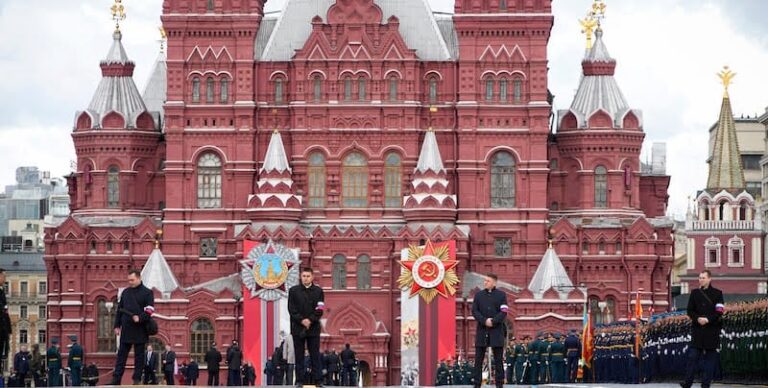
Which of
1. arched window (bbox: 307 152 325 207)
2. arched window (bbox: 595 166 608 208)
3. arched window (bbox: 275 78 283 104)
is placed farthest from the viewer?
arched window (bbox: 595 166 608 208)

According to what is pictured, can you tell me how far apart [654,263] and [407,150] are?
11830 millimetres

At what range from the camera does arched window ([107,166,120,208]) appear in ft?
335

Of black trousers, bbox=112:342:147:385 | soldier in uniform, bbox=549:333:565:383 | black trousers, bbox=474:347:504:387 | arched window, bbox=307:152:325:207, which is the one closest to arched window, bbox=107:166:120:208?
arched window, bbox=307:152:325:207

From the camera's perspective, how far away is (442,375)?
83188 millimetres

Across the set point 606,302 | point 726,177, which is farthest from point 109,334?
point 726,177

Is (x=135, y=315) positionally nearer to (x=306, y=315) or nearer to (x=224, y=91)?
(x=306, y=315)

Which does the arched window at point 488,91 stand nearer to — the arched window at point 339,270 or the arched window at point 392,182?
the arched window at point 392,182

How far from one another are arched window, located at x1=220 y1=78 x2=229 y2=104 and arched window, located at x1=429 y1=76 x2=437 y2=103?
29.2ft

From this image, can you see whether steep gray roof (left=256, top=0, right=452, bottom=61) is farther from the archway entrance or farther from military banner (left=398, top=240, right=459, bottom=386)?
the archway entrance

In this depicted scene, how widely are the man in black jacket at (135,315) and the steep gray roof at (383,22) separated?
54.7m

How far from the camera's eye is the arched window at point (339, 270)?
9694 centimetres

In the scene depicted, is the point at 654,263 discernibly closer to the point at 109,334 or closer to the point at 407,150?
the point at 407,150

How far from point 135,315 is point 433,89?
55.8 meters

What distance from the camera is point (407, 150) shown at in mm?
98750
